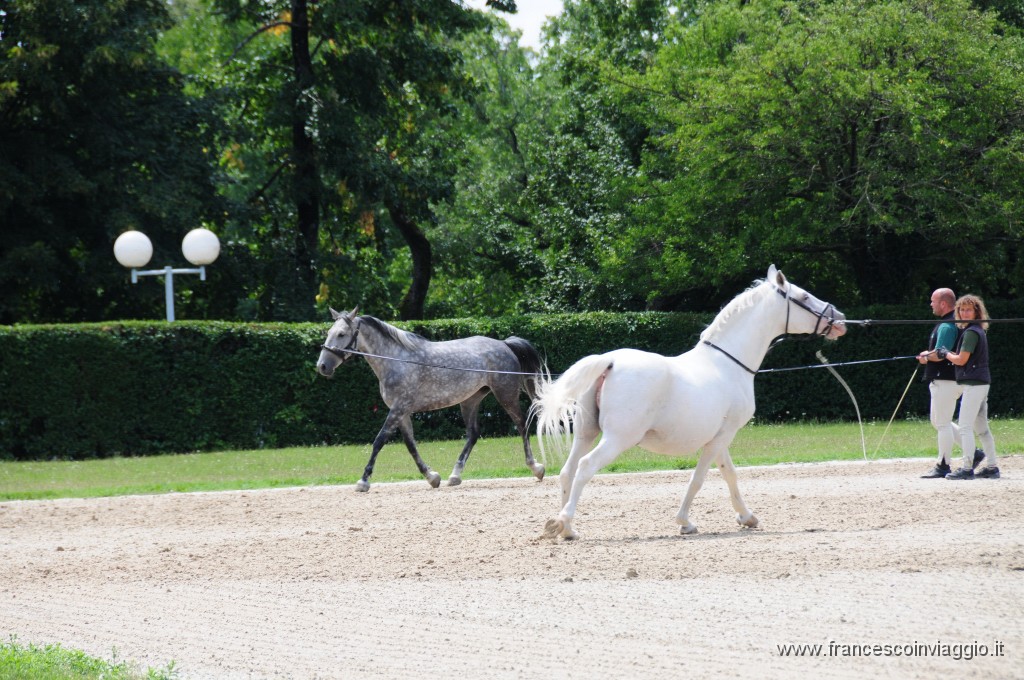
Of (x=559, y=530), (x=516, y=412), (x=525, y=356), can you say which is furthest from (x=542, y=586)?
(x=525, y=356)

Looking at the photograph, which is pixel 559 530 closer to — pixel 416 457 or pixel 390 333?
pixel 416 457

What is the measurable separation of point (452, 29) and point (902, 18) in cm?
1162

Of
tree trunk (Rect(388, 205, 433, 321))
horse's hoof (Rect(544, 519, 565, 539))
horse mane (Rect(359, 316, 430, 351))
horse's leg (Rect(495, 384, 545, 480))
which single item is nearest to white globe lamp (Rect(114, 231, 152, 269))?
horse mane (Rect(359, 316, 430, 351))

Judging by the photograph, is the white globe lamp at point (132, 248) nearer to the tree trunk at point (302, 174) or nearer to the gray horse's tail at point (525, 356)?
the gray horse's tail at point (525, 356)

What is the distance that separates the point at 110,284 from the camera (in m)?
27.3

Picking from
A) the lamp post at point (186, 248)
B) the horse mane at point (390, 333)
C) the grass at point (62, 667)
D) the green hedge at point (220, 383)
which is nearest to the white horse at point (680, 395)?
the grass at point (62, 667)

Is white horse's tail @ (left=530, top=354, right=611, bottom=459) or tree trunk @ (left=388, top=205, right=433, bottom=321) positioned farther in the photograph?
tree trunk @ (left=388, top=205, right=433, bottom=321)

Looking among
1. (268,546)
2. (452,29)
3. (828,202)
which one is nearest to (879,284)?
(828,202)

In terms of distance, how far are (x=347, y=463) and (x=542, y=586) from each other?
11127 mm

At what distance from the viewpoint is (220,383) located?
71.6 feet

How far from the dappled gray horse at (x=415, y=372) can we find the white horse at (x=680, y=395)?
14.6 ft

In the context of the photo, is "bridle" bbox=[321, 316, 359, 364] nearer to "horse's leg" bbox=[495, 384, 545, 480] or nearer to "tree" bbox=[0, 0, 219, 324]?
"horse's leg" bbox=[495, 384, 545, 480]

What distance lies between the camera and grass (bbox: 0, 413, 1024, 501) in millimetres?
15703

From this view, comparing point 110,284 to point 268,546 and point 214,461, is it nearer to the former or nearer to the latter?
point 214,461
